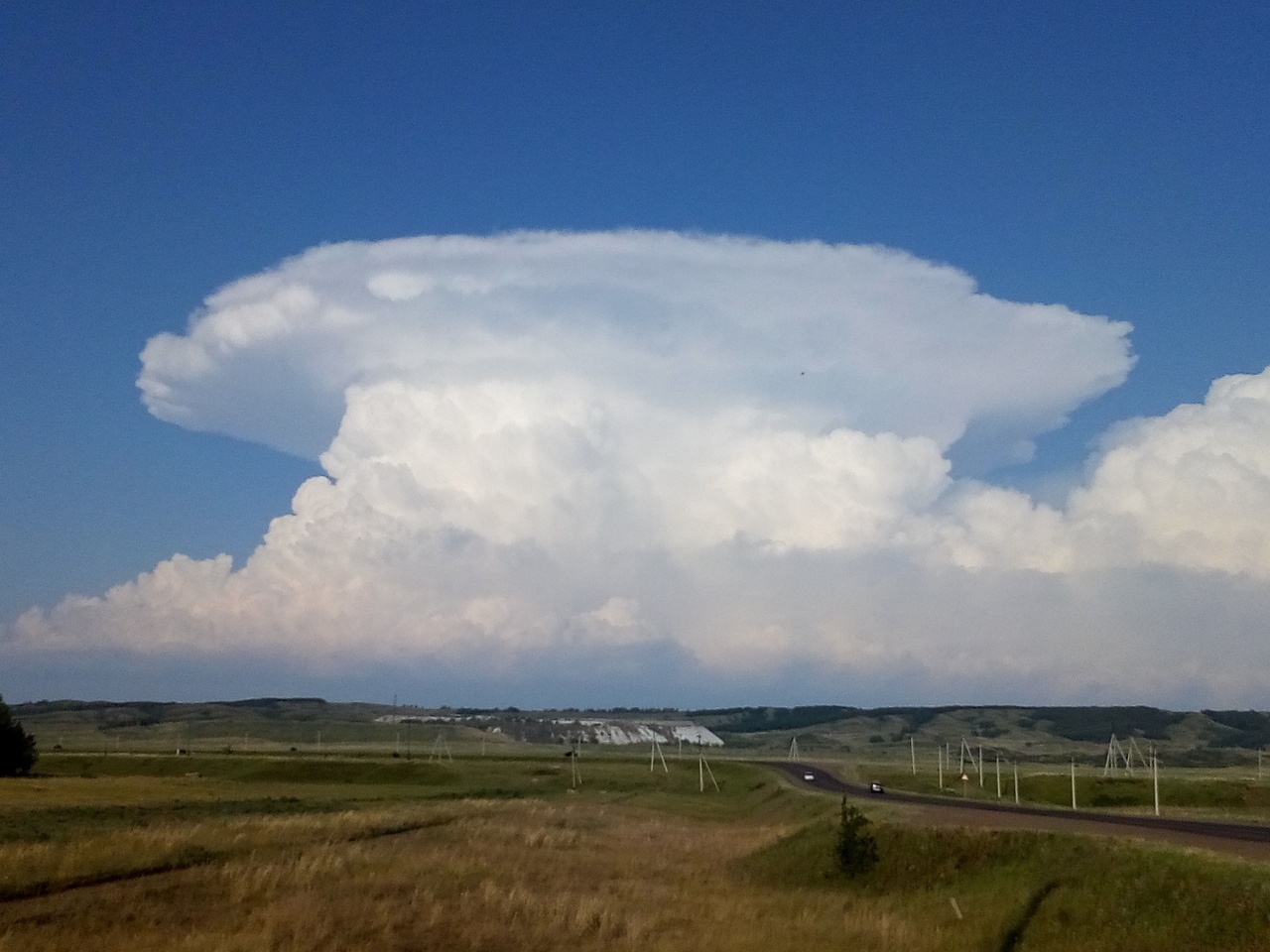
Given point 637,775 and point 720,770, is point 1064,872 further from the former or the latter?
point 720,770

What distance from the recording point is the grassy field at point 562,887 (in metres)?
26.6

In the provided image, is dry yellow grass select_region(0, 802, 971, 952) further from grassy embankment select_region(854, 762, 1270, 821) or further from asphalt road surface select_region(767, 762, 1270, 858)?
grassy embankment select_region(854, 762, 1270, 821)

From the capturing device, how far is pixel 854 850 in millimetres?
40969

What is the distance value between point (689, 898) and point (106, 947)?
60.8 feet

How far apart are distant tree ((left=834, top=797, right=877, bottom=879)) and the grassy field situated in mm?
530

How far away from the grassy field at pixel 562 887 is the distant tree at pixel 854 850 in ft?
1.74

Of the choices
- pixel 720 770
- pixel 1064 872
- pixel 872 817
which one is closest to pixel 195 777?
pixel 720 770

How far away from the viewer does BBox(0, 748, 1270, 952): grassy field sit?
26.6m

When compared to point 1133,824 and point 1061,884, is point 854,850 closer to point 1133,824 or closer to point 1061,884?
point 1061,884

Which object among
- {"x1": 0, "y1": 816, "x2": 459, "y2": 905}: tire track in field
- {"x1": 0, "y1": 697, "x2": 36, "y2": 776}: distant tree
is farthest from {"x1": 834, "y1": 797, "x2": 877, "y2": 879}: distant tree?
{"x1": 0, "y1": 697, "x2": 36, "y2": 776}: distant tree

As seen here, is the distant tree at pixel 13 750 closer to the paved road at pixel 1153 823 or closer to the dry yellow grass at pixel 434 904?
the dry yellow grass at pixel 434 904

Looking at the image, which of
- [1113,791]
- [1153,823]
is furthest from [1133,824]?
[1113,791]

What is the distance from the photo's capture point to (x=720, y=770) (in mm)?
142125

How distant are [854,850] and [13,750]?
9729 cm
